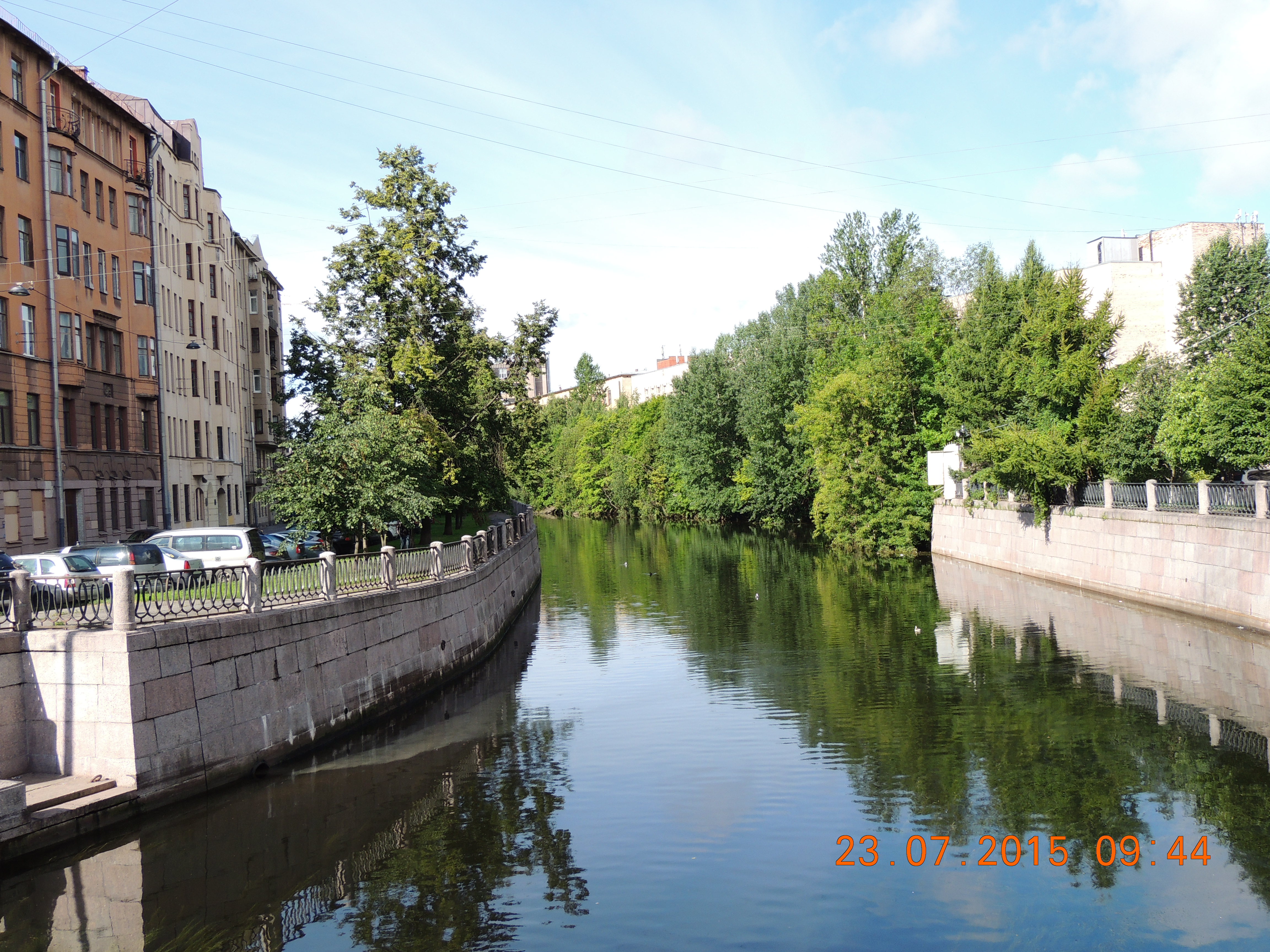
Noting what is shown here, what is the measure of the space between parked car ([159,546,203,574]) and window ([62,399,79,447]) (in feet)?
34.3

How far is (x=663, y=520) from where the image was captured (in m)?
95.9

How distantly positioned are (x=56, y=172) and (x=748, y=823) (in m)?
35.4

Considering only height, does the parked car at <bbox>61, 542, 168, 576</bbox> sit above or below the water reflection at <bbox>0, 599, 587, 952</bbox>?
above

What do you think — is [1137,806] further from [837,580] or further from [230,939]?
[837,580]

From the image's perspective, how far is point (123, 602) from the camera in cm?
1404

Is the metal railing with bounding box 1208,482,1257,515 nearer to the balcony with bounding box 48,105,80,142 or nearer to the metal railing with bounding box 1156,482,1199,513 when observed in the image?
the metal railing with bounding box 1156,482,1199,513

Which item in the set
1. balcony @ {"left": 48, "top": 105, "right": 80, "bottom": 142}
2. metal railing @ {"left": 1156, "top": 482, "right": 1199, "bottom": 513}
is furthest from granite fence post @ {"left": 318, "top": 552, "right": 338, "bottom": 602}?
balcony @ {"left": 48, "top": 105, "right": 80, "bottom": 142}

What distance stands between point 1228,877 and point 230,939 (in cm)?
1082

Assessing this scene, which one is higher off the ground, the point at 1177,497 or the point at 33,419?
the point at 33,419

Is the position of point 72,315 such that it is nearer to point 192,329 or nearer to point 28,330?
point 28,330

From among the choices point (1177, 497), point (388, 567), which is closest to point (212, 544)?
point (388, 567)

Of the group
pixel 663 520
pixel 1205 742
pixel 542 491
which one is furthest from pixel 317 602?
pixel 542 491

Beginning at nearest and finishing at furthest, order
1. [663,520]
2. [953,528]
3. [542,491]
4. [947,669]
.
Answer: [947,669], [953,528], [663,520], [542,491]

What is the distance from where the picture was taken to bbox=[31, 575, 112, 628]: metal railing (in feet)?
47.7
